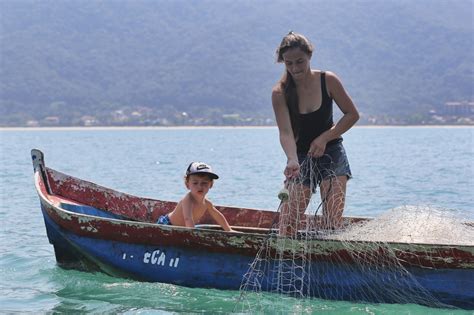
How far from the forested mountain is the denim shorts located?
5055 inches

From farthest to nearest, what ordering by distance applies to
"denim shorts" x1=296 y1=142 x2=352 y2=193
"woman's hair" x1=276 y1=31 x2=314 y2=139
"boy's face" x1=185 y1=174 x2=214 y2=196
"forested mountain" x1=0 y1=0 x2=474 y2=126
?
"forested mountain" x1=0 y1=0 x2=474 y2=126
"boy's face" x1=185 y1=174 x2=214 y2=196
"denim shorts" x1=296 y1=142 x2=352 y2=193
"woman's hair" x1=276 y1=31 x2=314 y2=139

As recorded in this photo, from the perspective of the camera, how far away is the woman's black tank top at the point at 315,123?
24.9 ft

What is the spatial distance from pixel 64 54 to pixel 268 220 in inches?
6037

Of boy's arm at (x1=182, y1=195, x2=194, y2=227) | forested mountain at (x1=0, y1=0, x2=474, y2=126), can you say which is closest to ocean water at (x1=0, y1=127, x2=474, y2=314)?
boy's arm at (x1=182, y1=195, x2=194, y2=227)

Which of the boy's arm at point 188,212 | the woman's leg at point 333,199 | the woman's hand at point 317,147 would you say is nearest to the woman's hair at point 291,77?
the woman's hand at point 317,147

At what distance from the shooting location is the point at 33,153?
1043cm

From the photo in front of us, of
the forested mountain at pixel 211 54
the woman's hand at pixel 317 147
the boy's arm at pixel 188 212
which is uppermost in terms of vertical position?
the forested mountain at pixel 211 54

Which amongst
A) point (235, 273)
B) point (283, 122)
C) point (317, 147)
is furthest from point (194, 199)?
point (317, 147)

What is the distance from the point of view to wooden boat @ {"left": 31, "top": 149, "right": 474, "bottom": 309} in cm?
725

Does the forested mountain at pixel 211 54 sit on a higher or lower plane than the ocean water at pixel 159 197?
higher

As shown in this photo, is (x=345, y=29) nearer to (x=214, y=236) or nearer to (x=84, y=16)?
(x=84, y=16)

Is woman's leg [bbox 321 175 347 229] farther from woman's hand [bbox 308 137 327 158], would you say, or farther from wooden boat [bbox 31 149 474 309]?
wooden boat [bbox 31 149 474 309]

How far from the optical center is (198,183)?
337 inches

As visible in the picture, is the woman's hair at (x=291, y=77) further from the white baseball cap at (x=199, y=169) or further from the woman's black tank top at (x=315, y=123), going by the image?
the white baseball cap at (x=199, y=169)
